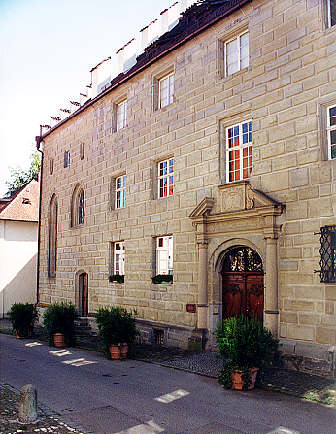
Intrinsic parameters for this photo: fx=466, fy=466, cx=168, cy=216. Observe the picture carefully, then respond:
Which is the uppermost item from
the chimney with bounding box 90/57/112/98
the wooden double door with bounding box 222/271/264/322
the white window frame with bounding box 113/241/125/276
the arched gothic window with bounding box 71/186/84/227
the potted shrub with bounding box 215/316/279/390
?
the chimney with bounding box 90/57/112/98

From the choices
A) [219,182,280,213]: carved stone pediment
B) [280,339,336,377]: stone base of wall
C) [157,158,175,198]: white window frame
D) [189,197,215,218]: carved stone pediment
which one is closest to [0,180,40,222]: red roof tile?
[157,158,175,198]: white window frame

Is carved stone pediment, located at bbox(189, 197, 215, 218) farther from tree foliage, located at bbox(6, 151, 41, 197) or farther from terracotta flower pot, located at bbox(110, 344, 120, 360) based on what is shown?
tree foliage, located at bbox(6, 151, 41, 197)

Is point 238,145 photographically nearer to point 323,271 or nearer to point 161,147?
point 161,147

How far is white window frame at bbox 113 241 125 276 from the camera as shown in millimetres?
18153

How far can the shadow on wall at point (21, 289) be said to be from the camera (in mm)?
28672

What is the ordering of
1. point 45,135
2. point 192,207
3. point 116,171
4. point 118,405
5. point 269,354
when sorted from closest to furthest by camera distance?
point 118,405
point 269,354
point 192,207
point 116,171
point 45,135

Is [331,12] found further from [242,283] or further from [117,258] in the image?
[117,258]

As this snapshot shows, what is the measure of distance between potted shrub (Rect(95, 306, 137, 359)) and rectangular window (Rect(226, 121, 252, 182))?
5034 mm

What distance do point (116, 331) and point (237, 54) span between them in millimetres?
8736

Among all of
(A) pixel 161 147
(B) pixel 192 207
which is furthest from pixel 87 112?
(B) pixel 192 207

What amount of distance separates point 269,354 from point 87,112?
48.5 feet

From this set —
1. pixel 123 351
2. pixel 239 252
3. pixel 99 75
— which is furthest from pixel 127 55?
pixel 123 351

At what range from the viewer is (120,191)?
18.7m

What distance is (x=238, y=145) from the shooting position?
13320mm
